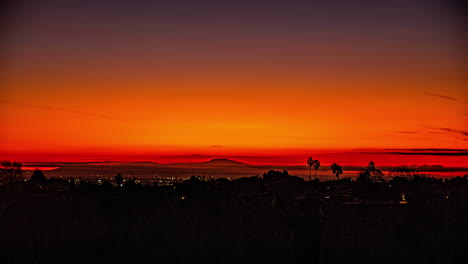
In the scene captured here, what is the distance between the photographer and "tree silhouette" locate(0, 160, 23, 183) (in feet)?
282

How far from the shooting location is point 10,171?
87.6m

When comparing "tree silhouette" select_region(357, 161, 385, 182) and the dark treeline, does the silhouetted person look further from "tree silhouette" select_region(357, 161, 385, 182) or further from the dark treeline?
"tree silhouette" select_region(357, 161, 385, 182)

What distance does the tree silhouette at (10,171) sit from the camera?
85812 mm

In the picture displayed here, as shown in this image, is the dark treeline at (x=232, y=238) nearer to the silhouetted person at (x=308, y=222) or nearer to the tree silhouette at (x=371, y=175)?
the silhouetted person at (x=308, y=222)

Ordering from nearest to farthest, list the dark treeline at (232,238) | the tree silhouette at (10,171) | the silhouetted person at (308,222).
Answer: the silhouetted person at (308,222) < the dark treeline at (232,238) < the tree silhouette at (10,171)

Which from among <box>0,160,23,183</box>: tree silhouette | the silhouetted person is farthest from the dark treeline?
<box>0,160,23,183</box>: tree silhouette

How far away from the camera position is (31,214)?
2036 cm

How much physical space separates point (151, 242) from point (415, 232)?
26.7ft

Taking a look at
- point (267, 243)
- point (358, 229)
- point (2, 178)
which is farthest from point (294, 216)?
point (2, 178)

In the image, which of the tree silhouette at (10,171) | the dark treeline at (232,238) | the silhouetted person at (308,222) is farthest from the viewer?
the tree silhouette at (10,171)

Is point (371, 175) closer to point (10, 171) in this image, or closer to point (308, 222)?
point (10, 171)

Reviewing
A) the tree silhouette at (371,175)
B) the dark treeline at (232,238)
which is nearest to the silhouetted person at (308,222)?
the dark treeline at (232,238)

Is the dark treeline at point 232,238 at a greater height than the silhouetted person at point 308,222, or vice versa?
the silhouetted person at point 308,222

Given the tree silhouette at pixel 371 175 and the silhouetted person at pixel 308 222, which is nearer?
the silhouetted person at pixel 308 222
